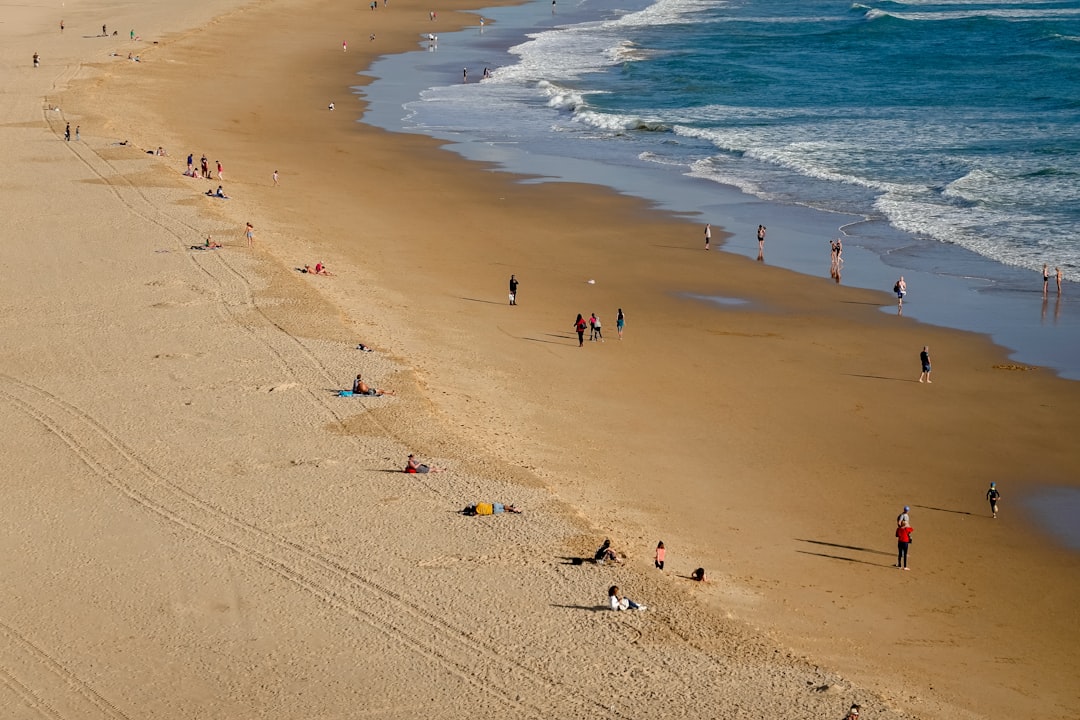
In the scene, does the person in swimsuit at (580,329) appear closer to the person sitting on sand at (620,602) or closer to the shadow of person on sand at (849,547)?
the shadow of person on sand at (849,547)

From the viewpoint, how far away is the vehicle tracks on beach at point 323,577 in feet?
51.0

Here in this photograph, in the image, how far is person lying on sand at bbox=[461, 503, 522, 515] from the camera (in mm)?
19766

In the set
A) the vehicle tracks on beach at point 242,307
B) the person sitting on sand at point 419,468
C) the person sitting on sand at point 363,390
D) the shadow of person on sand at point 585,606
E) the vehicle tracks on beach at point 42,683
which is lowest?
the vehicle tracks on beach at point 42,683

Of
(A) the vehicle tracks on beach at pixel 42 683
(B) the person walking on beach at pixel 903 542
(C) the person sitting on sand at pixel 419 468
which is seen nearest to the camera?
(A) the vehicle tracks on beach at pixel 42 683

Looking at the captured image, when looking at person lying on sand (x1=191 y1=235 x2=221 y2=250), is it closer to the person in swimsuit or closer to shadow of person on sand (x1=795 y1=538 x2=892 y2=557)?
the person in swimsuit

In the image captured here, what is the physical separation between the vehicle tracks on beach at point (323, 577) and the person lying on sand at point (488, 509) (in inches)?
97.1

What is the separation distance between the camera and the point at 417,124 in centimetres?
5475

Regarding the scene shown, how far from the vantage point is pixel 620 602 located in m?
17.2

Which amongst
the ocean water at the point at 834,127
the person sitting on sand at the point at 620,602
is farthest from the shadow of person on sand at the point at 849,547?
the ocean water at the point at 834,127

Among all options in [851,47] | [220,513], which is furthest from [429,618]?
[851,47]

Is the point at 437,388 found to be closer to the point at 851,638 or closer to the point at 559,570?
the point at 559,570

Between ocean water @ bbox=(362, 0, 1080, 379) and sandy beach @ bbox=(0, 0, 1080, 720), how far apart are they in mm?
3313

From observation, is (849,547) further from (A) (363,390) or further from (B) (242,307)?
(B) (242,307)

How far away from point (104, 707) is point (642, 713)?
6611mm
